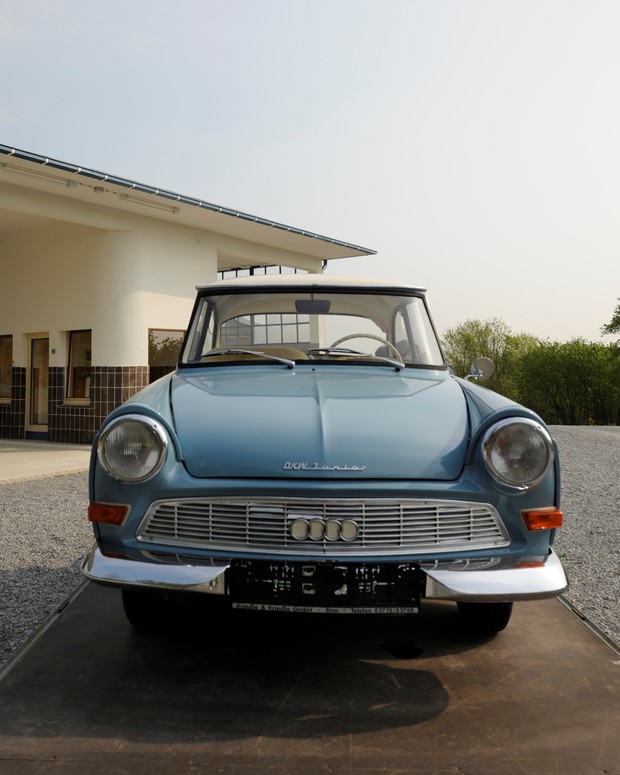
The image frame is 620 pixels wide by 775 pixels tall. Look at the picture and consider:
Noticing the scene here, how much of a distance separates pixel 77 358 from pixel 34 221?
8.44 ft

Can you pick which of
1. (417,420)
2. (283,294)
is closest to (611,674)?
(417,420)

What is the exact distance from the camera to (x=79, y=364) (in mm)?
13164

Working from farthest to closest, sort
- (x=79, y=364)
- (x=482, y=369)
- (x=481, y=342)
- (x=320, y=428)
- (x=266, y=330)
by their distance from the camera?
(x=481, y=342) < (x=79, y=364) < (x=482, y=369) < (x=266, y=330) < (x=320, y=428)

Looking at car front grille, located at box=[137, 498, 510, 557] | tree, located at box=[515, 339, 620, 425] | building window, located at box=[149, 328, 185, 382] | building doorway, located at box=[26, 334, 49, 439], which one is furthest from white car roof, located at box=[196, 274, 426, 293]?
tree, located at box=[515, 339, 620, 425]

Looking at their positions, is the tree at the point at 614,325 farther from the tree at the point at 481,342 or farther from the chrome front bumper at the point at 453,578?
the chrome front bumper at the point at 453,578

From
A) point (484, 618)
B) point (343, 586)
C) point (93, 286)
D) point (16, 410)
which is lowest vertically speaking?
point (484, 618)

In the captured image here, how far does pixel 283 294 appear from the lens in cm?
402

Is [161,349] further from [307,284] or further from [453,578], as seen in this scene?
[453,578]

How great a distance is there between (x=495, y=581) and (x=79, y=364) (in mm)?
11815

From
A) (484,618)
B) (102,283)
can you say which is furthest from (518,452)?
(102,283)

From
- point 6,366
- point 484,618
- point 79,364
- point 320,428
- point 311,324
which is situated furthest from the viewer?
point 6,366

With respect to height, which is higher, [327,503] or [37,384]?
[37,384]

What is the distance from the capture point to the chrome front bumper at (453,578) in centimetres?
242

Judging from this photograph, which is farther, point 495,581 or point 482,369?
point 482,369
